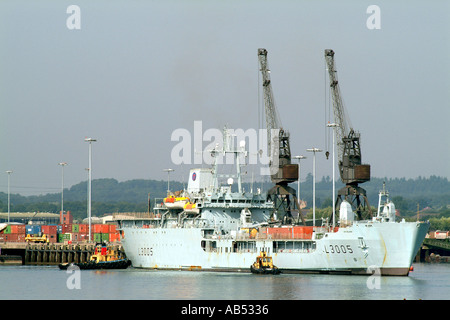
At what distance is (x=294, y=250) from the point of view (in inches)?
3312

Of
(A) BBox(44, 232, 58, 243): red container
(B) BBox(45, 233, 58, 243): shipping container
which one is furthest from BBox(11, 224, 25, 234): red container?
(B) BBox(45, 233, 58, 243): shipping container

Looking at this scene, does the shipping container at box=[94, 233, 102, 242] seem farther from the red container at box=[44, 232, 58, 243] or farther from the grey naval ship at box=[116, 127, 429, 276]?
the grey naval ship at box=[116, 127, 429, 276]

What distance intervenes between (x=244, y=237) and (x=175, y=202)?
36.5ft

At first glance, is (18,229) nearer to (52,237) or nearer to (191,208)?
(52,237)

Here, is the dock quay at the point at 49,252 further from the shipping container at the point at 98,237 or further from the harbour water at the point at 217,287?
the harbour water at the point at 217,287

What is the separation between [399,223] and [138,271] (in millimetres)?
30426

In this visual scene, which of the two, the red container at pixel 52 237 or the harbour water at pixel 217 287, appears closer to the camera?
the harbour water at pixel 217 287

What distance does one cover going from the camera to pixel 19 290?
70.1 metres

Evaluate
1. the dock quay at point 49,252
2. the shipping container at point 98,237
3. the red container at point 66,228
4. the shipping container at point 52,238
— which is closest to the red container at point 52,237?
the shipping container at point 52,238

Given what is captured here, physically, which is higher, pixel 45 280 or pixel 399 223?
pixel 399 223

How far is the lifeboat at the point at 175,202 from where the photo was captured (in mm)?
93812

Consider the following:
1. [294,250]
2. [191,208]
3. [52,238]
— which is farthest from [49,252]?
[294,250]
